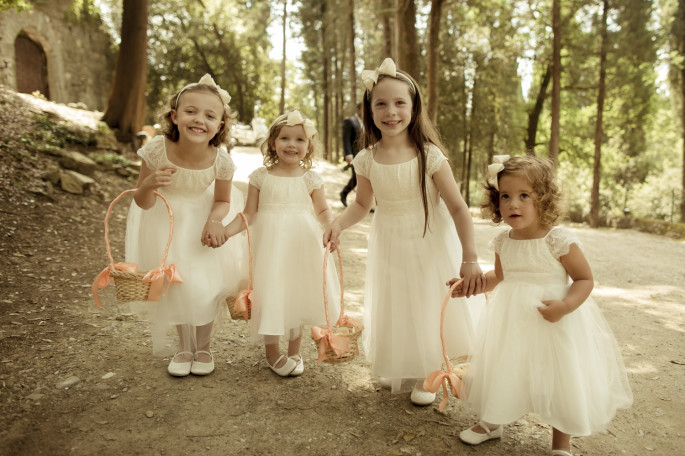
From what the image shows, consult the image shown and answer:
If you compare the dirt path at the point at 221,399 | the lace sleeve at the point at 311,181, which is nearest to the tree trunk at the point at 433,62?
the dirt path at the point at 221,399

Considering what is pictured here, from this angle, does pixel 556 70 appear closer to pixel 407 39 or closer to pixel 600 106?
pixel 600 106

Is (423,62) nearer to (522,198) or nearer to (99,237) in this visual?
(99,237)

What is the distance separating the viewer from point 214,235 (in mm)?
3006

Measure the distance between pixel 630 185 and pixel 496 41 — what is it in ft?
40.7

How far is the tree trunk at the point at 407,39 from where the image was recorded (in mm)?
9633

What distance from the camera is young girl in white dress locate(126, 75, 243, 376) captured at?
303 cm

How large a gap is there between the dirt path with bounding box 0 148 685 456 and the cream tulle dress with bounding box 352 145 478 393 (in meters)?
0.32

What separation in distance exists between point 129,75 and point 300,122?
8091 mm

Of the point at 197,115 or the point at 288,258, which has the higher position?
the point at 197,115

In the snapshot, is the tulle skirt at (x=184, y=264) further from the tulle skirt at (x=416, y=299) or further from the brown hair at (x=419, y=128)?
the brown hair at (x=419, y=128)

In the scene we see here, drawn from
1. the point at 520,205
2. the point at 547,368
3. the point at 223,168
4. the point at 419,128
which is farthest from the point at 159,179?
the point at 547,368

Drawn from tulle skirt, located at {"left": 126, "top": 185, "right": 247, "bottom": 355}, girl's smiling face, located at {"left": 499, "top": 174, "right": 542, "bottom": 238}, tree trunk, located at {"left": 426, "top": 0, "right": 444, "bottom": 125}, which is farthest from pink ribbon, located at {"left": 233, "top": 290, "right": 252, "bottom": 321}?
tree trunk, located at {"left": 426, "top": 0, "right": 444, "bottom": 125}

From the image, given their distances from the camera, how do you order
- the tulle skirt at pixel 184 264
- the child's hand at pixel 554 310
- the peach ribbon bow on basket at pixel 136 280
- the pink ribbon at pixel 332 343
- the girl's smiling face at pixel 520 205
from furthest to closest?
the tulle skirt at pixel 184 264 < the peach ribbon bow on basket at pixel 136 280 < the pink ribbon at pixel 332 343 < the girl's smiling face at pixel 520 205 < the child's hand at pixel 554 310

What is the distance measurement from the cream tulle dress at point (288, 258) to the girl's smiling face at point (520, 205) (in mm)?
1269
